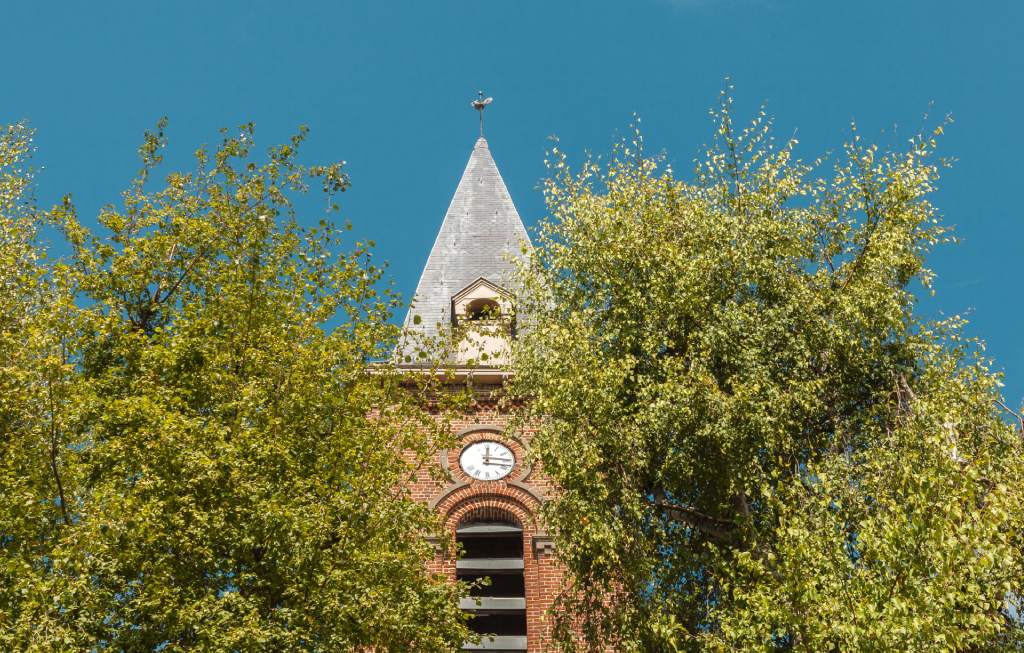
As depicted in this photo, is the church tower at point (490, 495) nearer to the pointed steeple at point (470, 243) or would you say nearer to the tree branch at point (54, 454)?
the pointed steeple at point (470, 243)

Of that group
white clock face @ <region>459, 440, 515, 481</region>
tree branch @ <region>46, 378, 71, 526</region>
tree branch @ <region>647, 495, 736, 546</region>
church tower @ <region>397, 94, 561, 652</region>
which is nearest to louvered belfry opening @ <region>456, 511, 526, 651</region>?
church tower @ <region>397, 94, 561, 652</region>

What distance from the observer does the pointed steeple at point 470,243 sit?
104ft

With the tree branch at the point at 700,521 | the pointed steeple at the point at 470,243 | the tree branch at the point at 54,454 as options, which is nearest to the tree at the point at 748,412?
the tree branch at the point at 700,521

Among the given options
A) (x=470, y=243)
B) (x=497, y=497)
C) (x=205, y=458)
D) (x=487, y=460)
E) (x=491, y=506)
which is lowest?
(x=205, y=458)

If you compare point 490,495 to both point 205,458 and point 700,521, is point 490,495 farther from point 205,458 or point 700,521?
point 205,458

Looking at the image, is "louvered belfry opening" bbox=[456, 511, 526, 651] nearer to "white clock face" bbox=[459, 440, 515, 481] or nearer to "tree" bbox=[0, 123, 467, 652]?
"white clock face" bbox=[459, 440, 515, 481]

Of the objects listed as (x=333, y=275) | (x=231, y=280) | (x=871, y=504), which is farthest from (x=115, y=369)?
(x=871, y=504)

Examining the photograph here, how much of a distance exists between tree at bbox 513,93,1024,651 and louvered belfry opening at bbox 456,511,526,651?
22.0ft

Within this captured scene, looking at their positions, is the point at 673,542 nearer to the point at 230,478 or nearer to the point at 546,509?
the point at 546,509

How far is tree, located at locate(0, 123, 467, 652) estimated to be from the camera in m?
14.0

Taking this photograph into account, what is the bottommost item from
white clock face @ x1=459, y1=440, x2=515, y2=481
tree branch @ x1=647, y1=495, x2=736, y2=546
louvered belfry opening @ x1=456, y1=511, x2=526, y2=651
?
tree branch @ x1=647, y1=495, x2=736, y2=546

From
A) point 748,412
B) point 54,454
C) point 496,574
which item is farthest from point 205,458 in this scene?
point 496,574

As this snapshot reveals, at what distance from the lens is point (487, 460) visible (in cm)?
2733

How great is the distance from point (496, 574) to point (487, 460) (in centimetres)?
263
